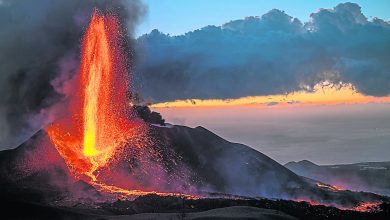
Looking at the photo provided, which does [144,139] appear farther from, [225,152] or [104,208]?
[104,208]

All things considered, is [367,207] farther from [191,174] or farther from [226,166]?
[226,166]

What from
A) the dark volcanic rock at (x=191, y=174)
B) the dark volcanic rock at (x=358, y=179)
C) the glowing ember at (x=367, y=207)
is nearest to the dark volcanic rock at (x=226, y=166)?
the dark volcanic rock at (x=191, y=174)

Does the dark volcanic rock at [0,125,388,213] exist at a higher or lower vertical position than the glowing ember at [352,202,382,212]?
higher

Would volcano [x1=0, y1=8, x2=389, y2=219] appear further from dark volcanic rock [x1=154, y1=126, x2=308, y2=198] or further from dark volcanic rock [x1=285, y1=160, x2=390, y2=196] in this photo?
dark volcanic rock [x1=285, y1=160, x2=390, y2=196]

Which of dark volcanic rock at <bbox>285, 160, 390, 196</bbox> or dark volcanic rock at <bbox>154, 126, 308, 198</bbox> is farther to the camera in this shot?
dark volcanic rock at <bbox>285, 160, 390, 196</bbox>

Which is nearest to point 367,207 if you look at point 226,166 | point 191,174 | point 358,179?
point 191,174

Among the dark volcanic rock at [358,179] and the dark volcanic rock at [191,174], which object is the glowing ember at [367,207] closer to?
the dark volcanic rock at [191,174]

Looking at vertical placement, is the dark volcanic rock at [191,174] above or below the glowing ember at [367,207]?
above

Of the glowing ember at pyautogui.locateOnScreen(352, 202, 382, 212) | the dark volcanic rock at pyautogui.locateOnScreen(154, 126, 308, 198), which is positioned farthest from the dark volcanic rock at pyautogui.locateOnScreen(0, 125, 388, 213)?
the glowing ember at pyautogui.locateOnScreen(352, 202, 382, 212)

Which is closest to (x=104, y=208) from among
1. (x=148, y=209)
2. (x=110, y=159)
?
(x=148, y=209)

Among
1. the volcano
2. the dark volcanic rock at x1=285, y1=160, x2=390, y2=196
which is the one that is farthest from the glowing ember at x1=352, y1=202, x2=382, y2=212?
the dark volcanic rock at x1=285, y1=160, x2=390, y2=196

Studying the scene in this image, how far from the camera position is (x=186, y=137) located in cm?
13175

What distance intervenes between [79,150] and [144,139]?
16.9 meters

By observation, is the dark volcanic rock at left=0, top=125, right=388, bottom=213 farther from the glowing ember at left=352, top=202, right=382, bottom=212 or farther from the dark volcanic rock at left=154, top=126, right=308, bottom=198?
the glowing ember at left=352, top=202, right=382, bottom=212
